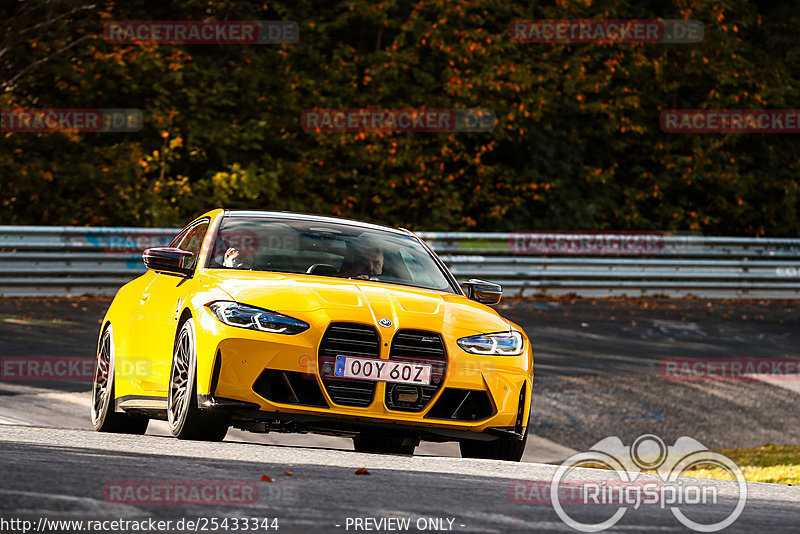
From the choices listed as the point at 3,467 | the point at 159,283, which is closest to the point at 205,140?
the point at 159,283

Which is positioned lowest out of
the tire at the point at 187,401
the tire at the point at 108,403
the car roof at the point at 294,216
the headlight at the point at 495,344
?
the tire at the point at 108,403

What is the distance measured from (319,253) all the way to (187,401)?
4.78 feet

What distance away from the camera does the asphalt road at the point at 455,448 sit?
5.52 meters

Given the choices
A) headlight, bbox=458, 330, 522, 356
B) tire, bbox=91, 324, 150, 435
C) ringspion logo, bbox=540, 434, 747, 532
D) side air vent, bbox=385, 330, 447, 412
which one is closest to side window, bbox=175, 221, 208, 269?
tire, bbox=91, 324, 150, 435

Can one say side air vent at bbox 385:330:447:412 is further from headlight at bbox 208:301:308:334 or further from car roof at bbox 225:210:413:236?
car roof at bbox 225:210:413:236

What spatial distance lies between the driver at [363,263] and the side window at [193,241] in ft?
3.19

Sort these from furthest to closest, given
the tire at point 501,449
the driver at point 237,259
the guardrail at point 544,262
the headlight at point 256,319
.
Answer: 1. the guardrail at point 544,262
2. the driver at point 237,259
3. the tire at point 501,449
4. the headlight at point 256,319

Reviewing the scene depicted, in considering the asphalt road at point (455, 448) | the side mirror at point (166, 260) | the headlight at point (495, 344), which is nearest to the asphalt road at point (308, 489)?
the asphalt road at point (455, 448)

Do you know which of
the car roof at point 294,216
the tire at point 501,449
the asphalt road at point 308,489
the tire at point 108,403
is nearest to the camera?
the asphalt road at point 308,489

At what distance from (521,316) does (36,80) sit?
10.1 metres

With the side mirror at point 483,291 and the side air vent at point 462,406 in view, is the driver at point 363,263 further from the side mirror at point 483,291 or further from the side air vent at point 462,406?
the side air vent at point 462,406

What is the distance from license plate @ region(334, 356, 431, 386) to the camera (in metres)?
7.45

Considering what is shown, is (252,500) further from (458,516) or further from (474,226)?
(474,226)

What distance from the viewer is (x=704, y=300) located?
79.0 ft
